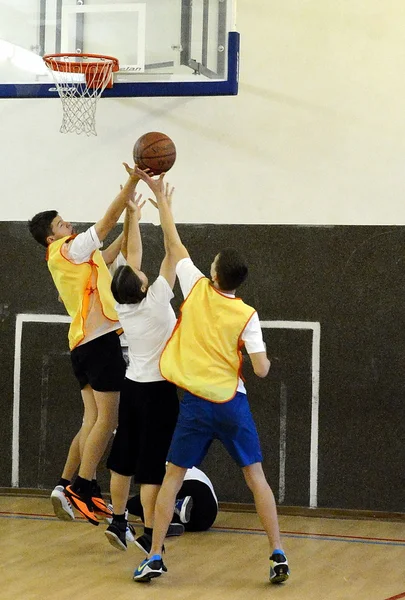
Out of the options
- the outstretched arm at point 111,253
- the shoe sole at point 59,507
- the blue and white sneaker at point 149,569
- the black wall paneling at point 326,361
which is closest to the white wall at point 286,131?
the black wall paneling at point 326,361

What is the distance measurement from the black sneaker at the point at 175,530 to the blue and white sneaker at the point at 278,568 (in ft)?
3.86

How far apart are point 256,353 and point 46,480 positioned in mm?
2763

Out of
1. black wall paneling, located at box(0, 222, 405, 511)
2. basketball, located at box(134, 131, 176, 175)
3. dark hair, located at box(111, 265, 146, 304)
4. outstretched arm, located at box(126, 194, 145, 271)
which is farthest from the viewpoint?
black wall paneling, located at box(0, 222, 405, 511)

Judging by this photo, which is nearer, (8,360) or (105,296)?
(105,296)

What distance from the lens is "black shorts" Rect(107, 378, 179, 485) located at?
4598mm

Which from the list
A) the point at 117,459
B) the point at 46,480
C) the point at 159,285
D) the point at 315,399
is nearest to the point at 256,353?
the point at 159,285

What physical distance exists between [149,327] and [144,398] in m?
0.37

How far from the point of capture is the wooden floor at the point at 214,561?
13.8 feet

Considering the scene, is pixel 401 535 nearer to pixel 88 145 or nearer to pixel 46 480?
pixel 46 480

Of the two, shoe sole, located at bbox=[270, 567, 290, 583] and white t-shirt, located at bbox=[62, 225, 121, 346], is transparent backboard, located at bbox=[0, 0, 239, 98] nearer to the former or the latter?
white t-shirt, located at bbox=[62, 225, 121, 346]

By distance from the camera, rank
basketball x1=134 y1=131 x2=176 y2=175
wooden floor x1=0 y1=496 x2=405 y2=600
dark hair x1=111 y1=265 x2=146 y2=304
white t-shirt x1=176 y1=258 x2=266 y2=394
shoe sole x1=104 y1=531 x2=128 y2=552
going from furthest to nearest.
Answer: basketball x1=134 y1=131 x2=176 y2=175 < shoe sole x1=104 y1=531 x2=128 y2=552 < dark hair x1=111 y1=265 x2=146 y2=304 < white t-shirt x1=176 y1=258 x2=266 y2=394 < wooden floor x1=0 y1=496 x2=405 y2=600

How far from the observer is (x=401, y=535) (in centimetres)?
548

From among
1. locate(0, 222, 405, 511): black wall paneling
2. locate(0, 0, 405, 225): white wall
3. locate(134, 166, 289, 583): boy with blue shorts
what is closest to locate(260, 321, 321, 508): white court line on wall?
locate(0, 222, 405, 511): black wall paneling

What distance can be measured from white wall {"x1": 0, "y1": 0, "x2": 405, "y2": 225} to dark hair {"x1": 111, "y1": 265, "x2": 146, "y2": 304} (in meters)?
1.82
